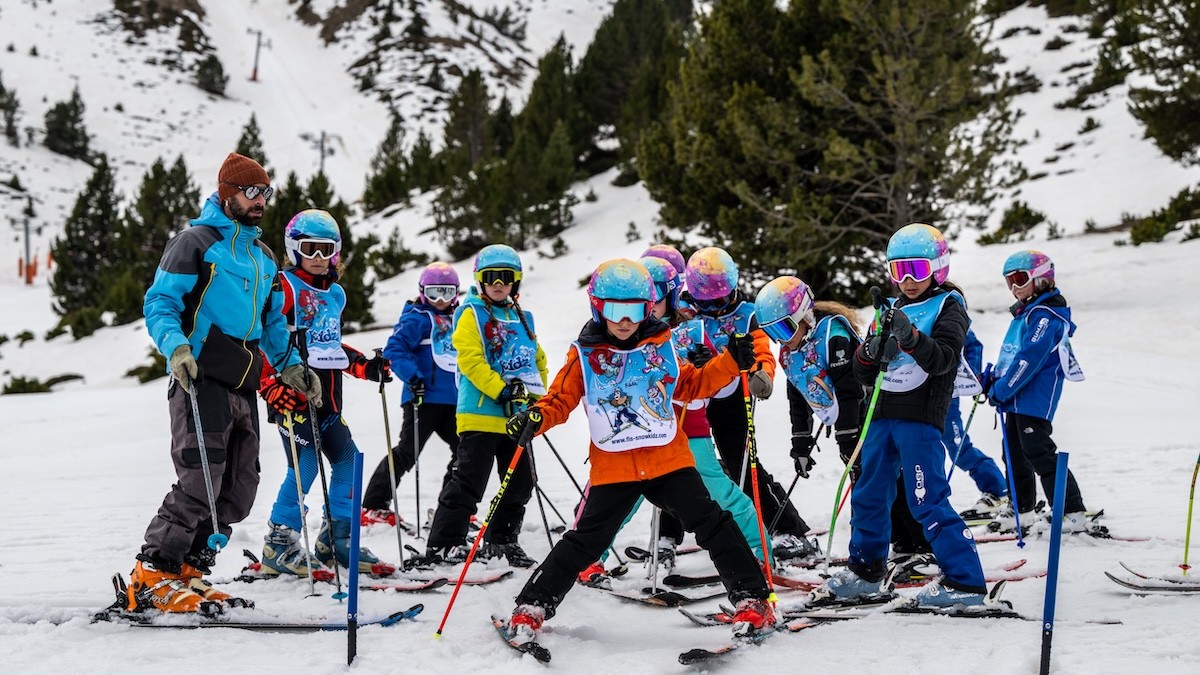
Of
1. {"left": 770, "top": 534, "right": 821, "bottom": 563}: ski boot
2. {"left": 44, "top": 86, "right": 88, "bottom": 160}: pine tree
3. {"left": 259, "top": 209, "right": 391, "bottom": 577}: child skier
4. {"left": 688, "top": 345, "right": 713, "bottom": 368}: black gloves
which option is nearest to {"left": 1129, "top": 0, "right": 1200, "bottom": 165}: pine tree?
{"left": 770, "top": 534, "right": 821, "bottom": 563}: ski boot

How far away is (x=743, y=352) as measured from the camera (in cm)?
407

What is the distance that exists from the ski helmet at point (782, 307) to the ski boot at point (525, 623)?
208cm

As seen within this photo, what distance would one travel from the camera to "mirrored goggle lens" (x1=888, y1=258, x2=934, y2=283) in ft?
14.5

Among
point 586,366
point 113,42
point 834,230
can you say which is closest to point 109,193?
point 834,230

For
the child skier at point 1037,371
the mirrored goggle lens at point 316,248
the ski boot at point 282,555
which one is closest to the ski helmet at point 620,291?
the mirrored goggle lens at point 316,248

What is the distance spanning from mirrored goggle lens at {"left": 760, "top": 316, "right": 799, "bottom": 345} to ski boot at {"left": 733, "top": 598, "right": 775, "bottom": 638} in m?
1.75

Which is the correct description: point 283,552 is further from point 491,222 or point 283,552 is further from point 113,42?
point 113,42

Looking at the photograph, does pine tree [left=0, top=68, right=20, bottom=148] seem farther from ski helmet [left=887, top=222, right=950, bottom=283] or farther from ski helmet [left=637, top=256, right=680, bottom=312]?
ski helmet [left=887, top=222, right=950, bottom=283]

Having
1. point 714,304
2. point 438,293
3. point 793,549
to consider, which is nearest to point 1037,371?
point 793,549

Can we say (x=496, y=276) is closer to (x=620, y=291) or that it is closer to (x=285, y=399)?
(x=285, y=399)

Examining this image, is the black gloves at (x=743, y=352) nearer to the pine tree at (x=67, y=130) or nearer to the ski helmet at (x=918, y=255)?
the ski helmet at (x=918, y=255)

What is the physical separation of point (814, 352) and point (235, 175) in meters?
3.32

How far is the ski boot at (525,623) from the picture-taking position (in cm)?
383

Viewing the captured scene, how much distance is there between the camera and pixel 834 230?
1664 centimetres
